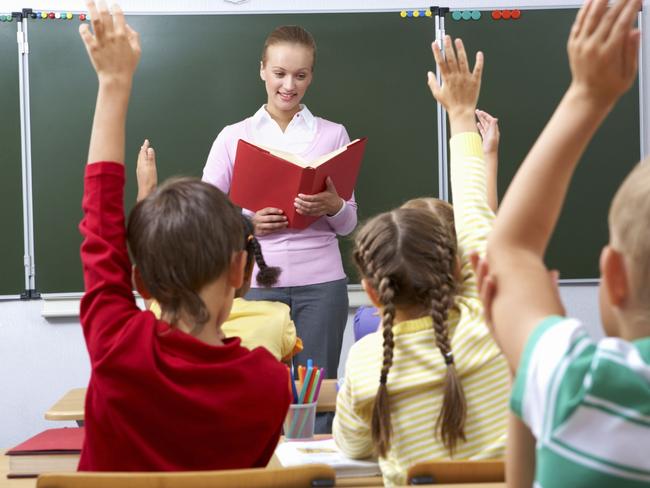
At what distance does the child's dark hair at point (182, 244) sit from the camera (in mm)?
1456

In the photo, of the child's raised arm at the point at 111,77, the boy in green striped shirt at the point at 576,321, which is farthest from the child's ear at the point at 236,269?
the boy in green striped shirt at the point at 576,321

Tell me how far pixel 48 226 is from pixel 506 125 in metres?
2.41

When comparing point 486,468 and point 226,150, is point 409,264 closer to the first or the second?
point 486,468

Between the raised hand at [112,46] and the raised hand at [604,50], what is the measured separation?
870mm

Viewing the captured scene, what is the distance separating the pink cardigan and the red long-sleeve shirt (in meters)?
2.00

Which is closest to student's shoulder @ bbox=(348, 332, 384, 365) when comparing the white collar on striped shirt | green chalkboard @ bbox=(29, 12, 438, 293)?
the white collar on striped shirt

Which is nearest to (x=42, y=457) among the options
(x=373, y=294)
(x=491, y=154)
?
(x=373, y=294)

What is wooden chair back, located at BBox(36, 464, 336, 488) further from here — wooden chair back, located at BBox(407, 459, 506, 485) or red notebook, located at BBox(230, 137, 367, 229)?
red notebook, located at BBox(230, 137, 367, 229)

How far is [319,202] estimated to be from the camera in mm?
3273

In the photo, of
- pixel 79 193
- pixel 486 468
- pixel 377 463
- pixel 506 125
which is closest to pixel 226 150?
pixel 79 193

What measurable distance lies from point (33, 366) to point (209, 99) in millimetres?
1643

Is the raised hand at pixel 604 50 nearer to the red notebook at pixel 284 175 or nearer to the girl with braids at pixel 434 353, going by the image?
the girl with braids at pixel 434 353

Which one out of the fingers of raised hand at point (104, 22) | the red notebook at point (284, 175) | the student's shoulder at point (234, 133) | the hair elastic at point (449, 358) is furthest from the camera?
the student's shoulder at point (234, 133)

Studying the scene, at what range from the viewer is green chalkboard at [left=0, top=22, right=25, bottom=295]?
440 centimetres
